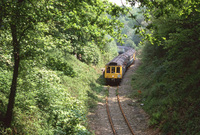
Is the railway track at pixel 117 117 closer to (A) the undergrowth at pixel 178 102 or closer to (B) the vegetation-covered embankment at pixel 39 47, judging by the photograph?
(A) the undergrowth at pixel 178 102

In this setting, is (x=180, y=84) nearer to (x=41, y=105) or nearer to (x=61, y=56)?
(x=61, y=56)

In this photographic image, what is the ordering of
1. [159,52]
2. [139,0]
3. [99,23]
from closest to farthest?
[139,0] < [99,23] < [159,52]

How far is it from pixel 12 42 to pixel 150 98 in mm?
11272

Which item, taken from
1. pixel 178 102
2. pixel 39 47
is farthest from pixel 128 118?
pixel 39 47

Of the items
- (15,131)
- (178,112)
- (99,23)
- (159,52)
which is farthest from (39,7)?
(159,52)

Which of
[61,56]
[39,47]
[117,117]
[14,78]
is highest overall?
[39,47]

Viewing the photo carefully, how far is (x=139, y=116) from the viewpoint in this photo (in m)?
11.8

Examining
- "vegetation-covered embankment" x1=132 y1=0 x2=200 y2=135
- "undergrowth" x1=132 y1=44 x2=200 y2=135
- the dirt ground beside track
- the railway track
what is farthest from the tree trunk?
"undergrowth" x1=132 y1=44 x2=200 y2=135

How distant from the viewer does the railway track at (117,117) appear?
31.6 feet

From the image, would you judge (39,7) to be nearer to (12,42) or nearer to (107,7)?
(12,42)

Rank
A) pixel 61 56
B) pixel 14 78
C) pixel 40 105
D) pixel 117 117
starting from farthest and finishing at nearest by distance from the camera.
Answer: pixel 117 117
pixel 40 105
pixel 61 56
pixel 14 78

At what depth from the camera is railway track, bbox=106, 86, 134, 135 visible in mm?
9645

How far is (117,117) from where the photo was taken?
11.6 meters

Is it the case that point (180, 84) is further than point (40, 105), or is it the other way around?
point (180, 84)
